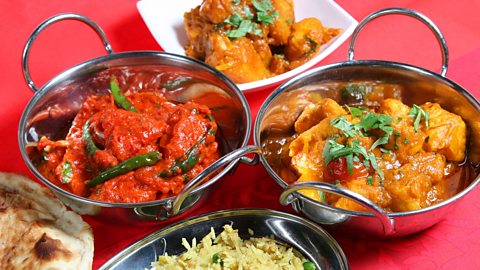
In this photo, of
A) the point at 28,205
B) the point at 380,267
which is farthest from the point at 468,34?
the point at 28,205

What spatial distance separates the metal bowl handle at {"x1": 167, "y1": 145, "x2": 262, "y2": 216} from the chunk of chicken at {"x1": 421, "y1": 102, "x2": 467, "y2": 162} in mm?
820

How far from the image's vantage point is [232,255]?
7.15 feet

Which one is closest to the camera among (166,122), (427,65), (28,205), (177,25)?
(28,205)

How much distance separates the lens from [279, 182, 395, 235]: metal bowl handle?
1872 mm

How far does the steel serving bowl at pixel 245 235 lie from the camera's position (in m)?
2.18

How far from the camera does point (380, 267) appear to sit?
232 cm

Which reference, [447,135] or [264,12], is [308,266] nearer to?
[447,135]

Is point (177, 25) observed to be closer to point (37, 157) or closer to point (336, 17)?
point (336, 17)

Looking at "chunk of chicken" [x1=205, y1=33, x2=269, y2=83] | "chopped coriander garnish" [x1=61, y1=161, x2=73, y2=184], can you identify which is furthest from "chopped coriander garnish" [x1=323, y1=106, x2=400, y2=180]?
"chopped coriander garnish" [x1=61, y1=161, x2=73, y2=184]

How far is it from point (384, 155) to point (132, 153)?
1146 mm

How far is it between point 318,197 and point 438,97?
35.8 inches

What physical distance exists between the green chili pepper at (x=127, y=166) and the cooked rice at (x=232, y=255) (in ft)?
1.35

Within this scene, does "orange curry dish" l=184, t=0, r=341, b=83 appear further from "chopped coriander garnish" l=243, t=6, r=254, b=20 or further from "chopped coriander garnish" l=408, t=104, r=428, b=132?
"chopped coriander garnish" l=408, t=104, r=428, b=132

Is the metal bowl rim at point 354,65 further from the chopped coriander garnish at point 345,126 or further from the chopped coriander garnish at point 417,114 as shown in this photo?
the chopped coriander garnish at point 345,126
